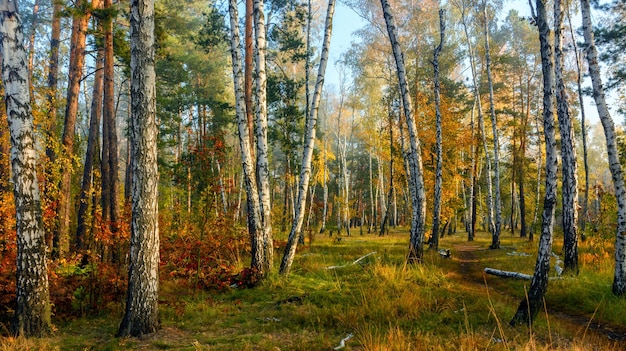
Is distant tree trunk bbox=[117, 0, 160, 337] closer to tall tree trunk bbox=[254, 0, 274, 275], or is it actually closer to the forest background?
the forest background

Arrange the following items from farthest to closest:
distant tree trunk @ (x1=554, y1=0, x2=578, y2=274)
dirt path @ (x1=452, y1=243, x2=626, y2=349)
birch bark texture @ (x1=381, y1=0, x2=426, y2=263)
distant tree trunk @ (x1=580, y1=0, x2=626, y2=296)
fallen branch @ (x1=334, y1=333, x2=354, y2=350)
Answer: birch bark texture @ (x1=381, y1=0, x2=426, y2=263) → distant tree trunk @ (x1=554, y1=0, x2=578, y2=274) → distant tree trunk @ (x1=580, y1=0, x2=626, y2=296) → dirt path @ (x1=452, y1=243, x2=626, y2=349) → fallen branch @ (x1=334, y1=333, x2=354, y2=350)

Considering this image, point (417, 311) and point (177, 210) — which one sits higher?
point (177, 210)

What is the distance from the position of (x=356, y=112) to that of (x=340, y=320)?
77.4 ft

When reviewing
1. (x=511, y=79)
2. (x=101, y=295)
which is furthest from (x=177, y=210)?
(x=511, y=79)

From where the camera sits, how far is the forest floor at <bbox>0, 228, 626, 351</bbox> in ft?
A: 13.1

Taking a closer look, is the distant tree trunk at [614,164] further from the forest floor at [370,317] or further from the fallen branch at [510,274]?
the fallen branch at [510,274]

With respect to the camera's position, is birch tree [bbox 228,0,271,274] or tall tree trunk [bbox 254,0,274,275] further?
tall tree trunk [bbox 254,0,274,275]

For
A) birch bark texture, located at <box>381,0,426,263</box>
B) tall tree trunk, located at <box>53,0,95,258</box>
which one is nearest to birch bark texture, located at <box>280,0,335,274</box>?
birch bark texture, located at <box>381,0,426,263</box>

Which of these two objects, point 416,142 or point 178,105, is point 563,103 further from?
point 178,105

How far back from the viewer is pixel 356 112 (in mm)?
27141

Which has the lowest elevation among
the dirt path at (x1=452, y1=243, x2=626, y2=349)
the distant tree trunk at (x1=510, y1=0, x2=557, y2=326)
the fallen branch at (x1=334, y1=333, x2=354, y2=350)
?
the dirt path at (x1=452, y1=243, x2=626, y2=349)

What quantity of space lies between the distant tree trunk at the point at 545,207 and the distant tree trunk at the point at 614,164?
8.15 ft

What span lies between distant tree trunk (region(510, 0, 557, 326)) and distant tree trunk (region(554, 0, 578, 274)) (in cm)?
174

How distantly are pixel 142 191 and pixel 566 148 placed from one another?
A: 7.63 m
